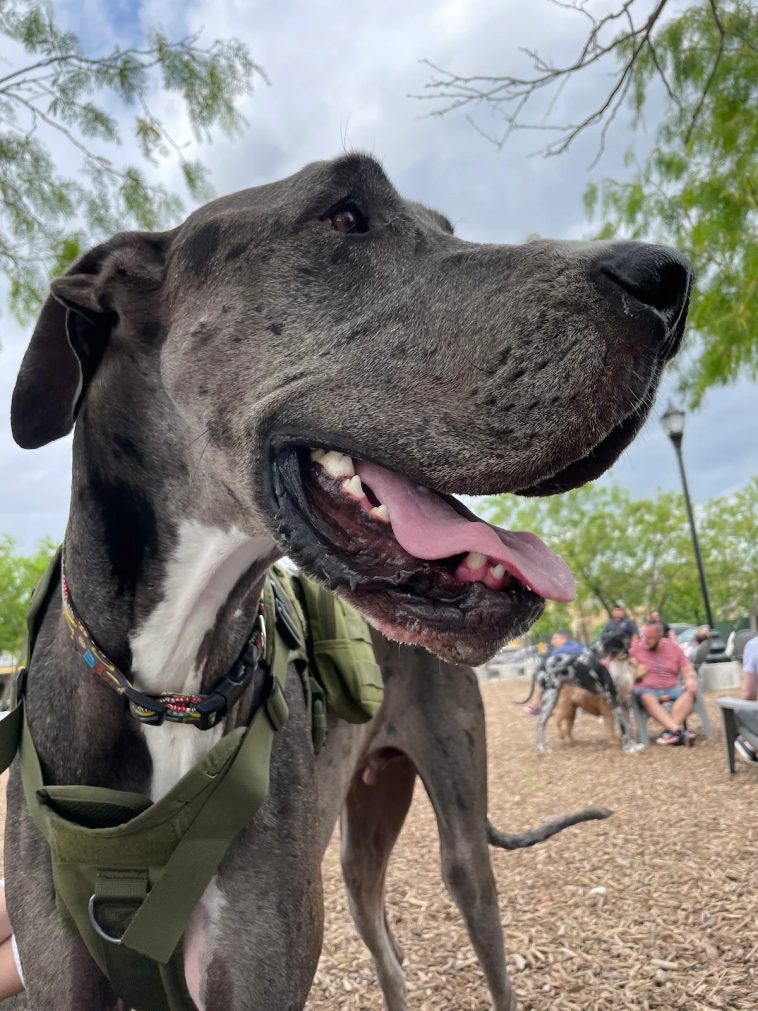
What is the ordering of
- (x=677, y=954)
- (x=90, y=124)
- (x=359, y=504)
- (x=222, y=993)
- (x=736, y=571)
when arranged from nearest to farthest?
(x=359, y=504) → (x=222, y=993) → (x=677, y=954) → (x=90, y=124) → (x=736, y=571)

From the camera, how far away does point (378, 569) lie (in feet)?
5.65

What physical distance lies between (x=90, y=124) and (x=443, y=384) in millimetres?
6666

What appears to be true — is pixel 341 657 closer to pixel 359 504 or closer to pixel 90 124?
pixel 359 504

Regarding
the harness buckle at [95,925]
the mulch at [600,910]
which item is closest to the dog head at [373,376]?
the harness buckle at [95,925]

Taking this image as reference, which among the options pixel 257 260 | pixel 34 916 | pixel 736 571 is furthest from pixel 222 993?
pixel 736 571

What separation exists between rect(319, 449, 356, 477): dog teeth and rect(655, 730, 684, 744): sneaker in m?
9.31

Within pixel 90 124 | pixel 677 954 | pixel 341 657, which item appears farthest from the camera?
pixel 90 124

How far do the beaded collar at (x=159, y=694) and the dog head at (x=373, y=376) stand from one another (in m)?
0.38

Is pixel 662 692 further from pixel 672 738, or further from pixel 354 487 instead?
pixel 354 487

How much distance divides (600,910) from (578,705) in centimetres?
647

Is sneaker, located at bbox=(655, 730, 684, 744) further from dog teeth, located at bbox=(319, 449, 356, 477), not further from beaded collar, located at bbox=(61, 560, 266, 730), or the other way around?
dog teeth, located at bbox=(319, 449, 356, 477)

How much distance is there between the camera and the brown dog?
10648 millimetres

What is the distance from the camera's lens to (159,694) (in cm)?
193

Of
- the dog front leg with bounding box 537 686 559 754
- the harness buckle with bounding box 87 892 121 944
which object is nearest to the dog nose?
the harness buckle with bounding box 87 892 121 944
